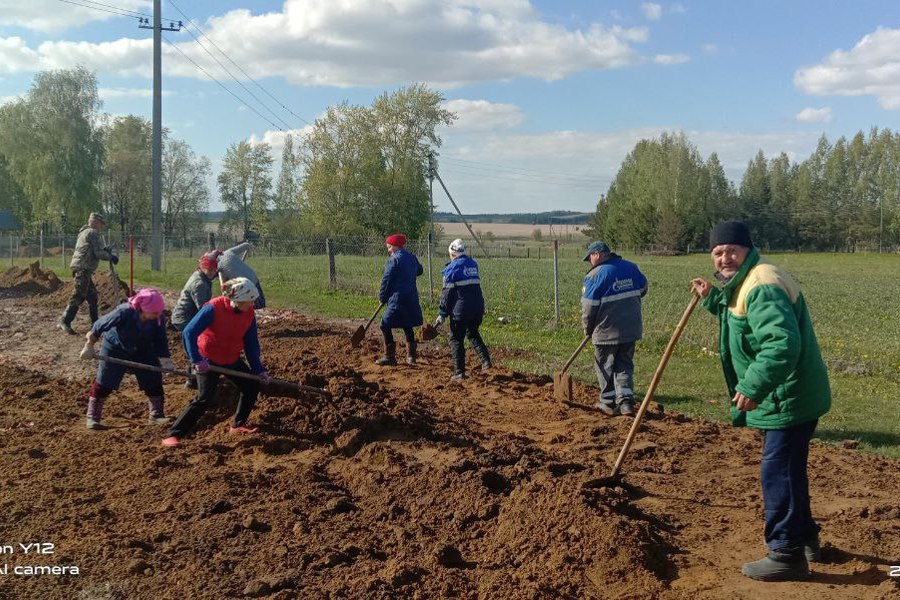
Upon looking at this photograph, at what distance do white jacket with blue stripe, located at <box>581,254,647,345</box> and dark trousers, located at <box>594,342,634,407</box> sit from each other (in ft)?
0.38

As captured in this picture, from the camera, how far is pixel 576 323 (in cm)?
1447

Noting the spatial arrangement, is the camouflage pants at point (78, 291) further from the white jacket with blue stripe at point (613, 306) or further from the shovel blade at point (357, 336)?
the white jacket with blue stripe at point (613, 306)

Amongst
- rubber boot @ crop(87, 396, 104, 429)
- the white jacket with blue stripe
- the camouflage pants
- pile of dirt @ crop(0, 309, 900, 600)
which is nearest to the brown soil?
pile of dirt @ crop(0, 309, 900, 600)

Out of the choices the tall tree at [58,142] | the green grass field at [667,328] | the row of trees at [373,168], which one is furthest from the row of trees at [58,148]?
the green grass field at [667,328]

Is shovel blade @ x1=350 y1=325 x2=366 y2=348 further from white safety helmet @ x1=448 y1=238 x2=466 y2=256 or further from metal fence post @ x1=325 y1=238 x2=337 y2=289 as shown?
metal fence post @ x1=325 y1=238 x2=337 y2=289

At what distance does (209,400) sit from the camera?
6.93m

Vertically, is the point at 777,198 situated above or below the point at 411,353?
above

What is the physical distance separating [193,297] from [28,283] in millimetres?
13142

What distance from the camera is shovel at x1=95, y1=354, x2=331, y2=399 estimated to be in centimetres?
683

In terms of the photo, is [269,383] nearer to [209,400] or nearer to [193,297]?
[209,400]

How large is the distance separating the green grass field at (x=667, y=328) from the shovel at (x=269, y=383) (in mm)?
3926

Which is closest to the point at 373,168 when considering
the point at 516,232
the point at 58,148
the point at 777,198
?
the point at 58,148

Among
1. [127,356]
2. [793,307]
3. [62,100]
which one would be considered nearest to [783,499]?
[793,307]

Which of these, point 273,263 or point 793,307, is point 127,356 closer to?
point 793,307
